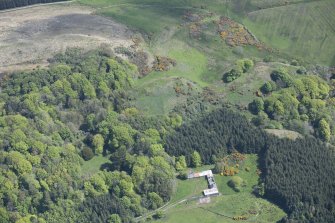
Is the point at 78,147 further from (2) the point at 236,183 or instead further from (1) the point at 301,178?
(1) the point at 301,178

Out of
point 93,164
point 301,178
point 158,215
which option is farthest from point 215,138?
point 93,164

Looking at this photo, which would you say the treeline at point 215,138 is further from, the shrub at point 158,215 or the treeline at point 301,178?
the shrub at point 158,215

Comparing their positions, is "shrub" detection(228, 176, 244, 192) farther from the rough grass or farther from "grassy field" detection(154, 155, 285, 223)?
the rough grass

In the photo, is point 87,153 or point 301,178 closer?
point 301,178

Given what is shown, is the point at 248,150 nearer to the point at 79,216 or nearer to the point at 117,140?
the point at 117,140

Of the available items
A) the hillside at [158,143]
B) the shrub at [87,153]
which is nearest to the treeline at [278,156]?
the hillside at [158,143]
